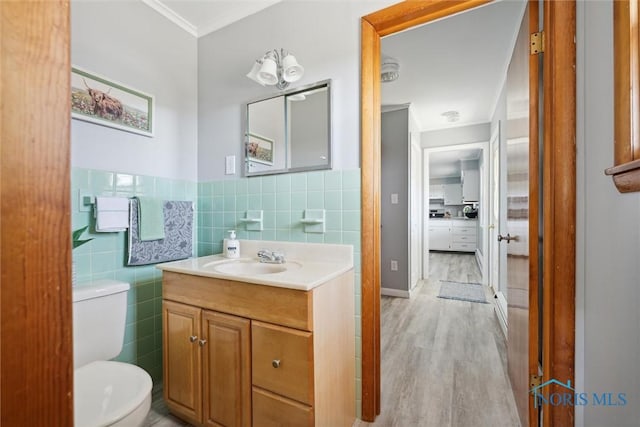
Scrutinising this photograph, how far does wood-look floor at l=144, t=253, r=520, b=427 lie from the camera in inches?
57.3

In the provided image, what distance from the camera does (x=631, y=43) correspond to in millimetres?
653

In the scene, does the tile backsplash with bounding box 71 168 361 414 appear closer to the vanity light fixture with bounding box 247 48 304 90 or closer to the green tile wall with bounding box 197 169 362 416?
the green tile wall with bounding box 197 169 362 416

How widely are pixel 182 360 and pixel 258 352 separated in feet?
1.68

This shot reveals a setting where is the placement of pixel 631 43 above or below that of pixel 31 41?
above

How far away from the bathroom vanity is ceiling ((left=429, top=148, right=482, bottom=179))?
437cm

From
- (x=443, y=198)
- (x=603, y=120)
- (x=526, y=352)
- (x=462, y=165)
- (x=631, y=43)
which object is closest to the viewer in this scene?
(x=631, y=43)

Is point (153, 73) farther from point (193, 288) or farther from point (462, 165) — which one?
point (462, 165)

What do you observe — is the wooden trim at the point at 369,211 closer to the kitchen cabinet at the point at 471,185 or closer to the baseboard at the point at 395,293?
the baseboard at the point at 395,293

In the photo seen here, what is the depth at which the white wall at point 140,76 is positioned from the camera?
142 centimetres

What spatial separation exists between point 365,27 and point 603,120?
3.56 feet

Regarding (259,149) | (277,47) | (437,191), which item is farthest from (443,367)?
(437,191)

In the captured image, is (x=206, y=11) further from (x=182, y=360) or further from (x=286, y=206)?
(x=182, y=360)

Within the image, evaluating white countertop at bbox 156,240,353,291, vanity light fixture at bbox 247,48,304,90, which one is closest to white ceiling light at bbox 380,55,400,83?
vanity light fixture at bbox 247,48,304,90

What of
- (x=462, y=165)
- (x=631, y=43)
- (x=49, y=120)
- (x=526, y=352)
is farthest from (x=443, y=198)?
(x=49, y=120)
